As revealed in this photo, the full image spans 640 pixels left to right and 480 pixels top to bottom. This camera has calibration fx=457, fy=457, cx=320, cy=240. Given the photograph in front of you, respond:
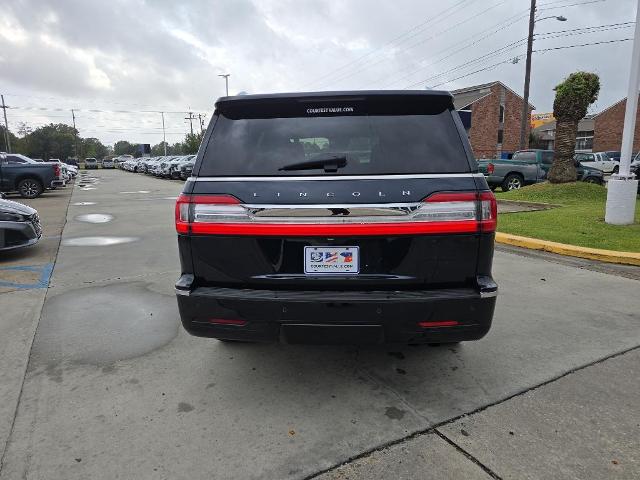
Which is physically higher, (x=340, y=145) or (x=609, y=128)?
(x=609, y=128)

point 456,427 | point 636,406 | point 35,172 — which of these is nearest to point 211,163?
point 456,427

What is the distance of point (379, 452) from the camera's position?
241 cm

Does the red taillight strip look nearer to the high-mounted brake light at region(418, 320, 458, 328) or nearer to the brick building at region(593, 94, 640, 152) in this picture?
the high-mounted brake light at region(418, 320, 458, 328)

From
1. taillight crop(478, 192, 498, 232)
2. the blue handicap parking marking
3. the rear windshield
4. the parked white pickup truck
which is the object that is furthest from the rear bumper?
the parked white pickup truck

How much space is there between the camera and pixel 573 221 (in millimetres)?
9203

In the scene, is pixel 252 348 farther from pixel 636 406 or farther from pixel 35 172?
pixel 35 172

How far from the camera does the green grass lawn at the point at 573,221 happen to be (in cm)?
743

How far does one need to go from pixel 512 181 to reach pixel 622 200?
8.64m

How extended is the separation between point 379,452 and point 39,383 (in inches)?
93.3

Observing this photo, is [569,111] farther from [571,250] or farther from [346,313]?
[346,313]

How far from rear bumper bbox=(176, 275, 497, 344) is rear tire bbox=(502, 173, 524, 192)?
617 inches

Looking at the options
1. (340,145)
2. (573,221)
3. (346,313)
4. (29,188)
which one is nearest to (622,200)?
(573,221)

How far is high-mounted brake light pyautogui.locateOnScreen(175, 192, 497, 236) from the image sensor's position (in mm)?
2520

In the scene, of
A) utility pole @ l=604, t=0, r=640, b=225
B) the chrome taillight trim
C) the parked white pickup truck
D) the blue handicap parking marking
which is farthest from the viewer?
the parked white pickup truck
